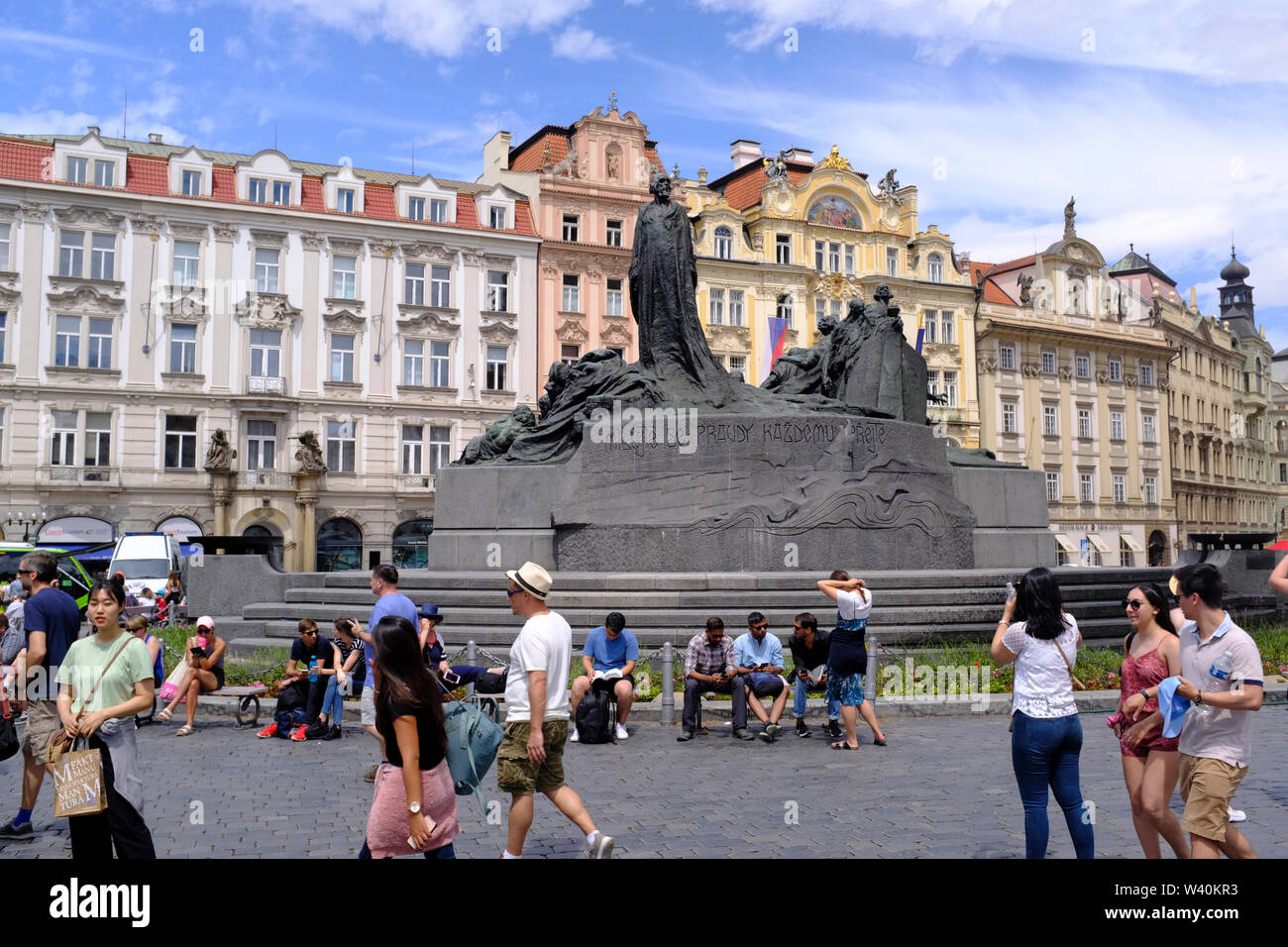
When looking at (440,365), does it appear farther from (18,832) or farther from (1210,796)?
(1210,796)

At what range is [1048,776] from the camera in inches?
222

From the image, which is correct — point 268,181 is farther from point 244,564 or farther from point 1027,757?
point 1027,757

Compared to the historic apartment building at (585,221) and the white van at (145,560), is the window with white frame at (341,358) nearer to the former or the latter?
the historic apartment building at (585,221)

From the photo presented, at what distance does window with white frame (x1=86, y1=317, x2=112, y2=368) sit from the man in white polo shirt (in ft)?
134

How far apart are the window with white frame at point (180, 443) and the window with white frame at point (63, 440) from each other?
2941 mm

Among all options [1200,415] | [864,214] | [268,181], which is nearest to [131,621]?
[268,181]

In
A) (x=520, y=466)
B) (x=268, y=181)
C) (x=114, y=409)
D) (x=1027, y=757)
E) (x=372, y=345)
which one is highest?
(x=268, y=181)

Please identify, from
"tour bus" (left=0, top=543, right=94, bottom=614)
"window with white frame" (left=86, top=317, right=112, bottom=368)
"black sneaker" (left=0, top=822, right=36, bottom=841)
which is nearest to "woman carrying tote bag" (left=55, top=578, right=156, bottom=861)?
"black sneaker" (left=0, top=822, right=36, bottom=841)

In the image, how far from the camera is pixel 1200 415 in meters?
70.0

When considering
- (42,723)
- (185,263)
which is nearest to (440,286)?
(185,263)
